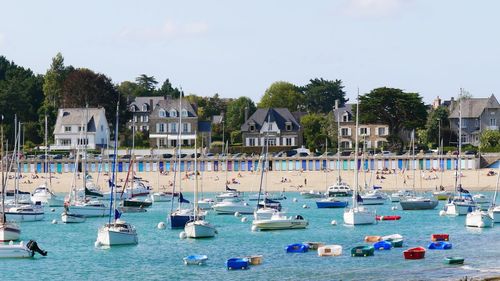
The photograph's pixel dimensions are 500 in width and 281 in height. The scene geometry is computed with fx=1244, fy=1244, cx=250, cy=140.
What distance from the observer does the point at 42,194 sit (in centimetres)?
10881

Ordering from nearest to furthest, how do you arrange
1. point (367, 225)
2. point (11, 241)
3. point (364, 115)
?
point (11, 241)
point (367, 225)
point (364, 115)

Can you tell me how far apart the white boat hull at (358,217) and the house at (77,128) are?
257 feet

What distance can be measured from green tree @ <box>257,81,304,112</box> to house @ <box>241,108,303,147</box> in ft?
80.9

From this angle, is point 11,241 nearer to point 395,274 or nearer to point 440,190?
point 395,274

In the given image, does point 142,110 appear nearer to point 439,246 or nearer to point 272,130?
point 272,130

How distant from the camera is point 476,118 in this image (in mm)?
156125

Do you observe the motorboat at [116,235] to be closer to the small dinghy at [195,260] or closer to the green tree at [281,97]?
the small dinghy at [195,260]

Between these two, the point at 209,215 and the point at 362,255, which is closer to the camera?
the point at 362,255

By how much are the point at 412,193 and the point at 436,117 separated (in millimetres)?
45973

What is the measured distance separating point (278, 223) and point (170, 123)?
85248 millimetres

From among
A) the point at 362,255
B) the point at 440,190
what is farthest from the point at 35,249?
the point at 440,190

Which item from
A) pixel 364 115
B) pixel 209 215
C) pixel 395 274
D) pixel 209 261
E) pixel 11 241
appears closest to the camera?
pixel 395 274

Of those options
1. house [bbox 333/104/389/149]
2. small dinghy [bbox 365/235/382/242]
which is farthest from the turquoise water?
house [bbox 333/104/389/149]

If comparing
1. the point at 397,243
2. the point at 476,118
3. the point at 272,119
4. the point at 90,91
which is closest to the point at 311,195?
the point at 272,119
